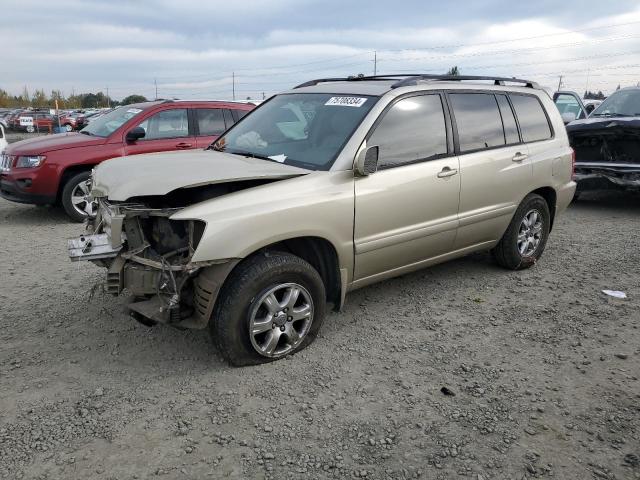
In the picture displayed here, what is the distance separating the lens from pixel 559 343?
3.86 meters

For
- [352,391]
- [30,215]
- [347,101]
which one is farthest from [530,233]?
[30,215]

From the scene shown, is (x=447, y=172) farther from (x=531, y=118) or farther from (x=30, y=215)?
(x=30, y=215)

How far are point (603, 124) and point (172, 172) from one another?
7.01m

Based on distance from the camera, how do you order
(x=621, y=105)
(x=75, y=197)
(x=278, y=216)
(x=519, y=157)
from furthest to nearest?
(x=621, y=105) < (x=75, y=197) < (x=519, y=157) < (x=278, y=216)

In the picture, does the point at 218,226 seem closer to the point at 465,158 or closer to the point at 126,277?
the point at 126,277

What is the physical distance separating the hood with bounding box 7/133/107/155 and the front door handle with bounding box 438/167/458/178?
202 inches

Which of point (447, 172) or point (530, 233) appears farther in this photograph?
point (530, 233)

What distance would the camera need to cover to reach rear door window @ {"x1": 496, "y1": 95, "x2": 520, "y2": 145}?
16.1 feet

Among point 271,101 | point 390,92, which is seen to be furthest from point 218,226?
point 271,101

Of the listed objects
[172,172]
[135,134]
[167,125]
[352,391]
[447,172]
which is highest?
[167,125]

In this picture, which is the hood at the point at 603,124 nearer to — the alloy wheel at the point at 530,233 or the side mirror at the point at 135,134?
the alloy wheel at the point at 530,233

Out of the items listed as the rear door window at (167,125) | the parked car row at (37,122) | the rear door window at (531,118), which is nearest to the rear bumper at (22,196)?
the rear door window at (167,125)

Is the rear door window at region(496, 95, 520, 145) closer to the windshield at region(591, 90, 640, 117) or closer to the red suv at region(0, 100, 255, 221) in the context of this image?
the red suv at region(0, 100, 255, 221)

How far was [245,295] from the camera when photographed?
3.23m
